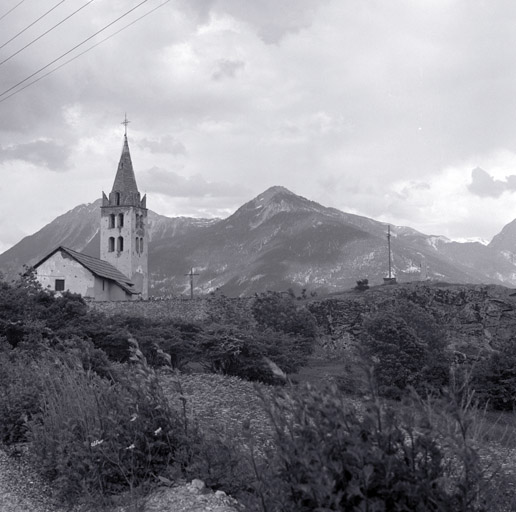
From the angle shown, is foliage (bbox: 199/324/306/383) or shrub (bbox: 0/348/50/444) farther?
foliage (bbox: 199/324/306/383)

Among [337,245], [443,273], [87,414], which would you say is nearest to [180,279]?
[337,245]

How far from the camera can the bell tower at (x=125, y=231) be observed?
184 feet

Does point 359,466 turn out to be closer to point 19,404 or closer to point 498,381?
point 19,404

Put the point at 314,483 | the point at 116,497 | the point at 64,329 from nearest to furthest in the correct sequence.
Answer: the point at 314,483, the point at 116,497, the point at 64,329

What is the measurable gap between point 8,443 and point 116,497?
8.61 feet

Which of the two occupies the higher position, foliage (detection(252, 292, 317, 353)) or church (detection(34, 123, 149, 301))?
church (detection(34, 123, 149, 301))

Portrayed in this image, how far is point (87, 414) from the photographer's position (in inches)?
224

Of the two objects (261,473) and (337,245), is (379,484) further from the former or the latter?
(337,245)

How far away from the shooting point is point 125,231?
5678 cm

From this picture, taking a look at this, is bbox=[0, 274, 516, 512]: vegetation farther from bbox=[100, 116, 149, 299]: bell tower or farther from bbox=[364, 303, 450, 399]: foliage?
bbox=[100, 116, 149, 299]: bell tower

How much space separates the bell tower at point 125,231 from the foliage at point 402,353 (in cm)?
4388

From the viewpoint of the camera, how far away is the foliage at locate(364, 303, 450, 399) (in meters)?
12.6

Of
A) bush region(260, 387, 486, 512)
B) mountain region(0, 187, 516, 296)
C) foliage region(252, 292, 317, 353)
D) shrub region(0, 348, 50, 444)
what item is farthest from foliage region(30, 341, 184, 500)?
mountain region(0, 187, 516, 296)

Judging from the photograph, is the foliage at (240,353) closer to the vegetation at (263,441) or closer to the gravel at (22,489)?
the vegetation at (263,441)
